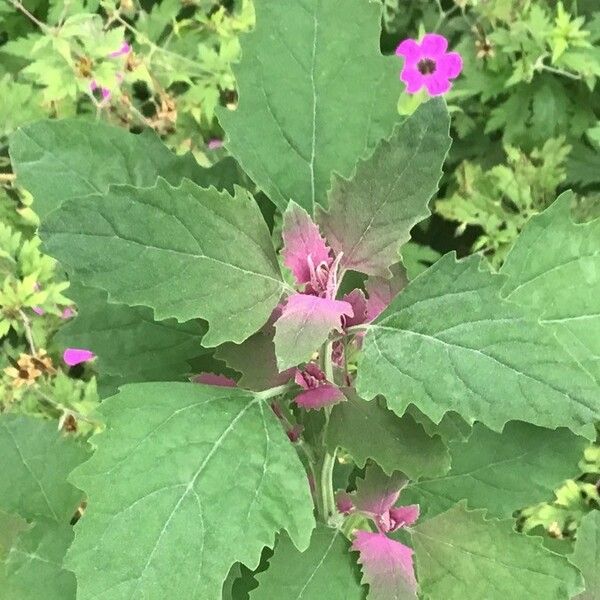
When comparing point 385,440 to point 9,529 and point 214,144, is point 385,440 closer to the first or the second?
point 9,529

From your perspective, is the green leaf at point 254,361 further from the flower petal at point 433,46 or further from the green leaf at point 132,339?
the flower petal at point 433,46

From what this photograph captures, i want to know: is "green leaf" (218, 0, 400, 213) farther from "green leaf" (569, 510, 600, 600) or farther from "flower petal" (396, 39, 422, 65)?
"flower petal" (396, 39, 422, 65)

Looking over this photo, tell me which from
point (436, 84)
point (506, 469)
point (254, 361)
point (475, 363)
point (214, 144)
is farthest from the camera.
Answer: point (214, 144)

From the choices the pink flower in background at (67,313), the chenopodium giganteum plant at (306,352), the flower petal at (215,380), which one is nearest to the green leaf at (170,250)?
the chenopodium giganteum plant at (306,352)

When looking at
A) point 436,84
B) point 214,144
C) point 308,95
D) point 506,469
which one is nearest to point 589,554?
point 506,469

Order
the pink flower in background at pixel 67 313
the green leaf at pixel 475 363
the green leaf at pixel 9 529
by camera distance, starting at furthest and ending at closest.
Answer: the pink flower in background at pixel 67 313 → the green leaf at pixel 9 529 → the green leaf at pixel 475 363

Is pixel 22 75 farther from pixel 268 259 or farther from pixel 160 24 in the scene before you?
pixel 268 259

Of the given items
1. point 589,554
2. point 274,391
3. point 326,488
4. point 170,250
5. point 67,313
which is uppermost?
point 170,250
